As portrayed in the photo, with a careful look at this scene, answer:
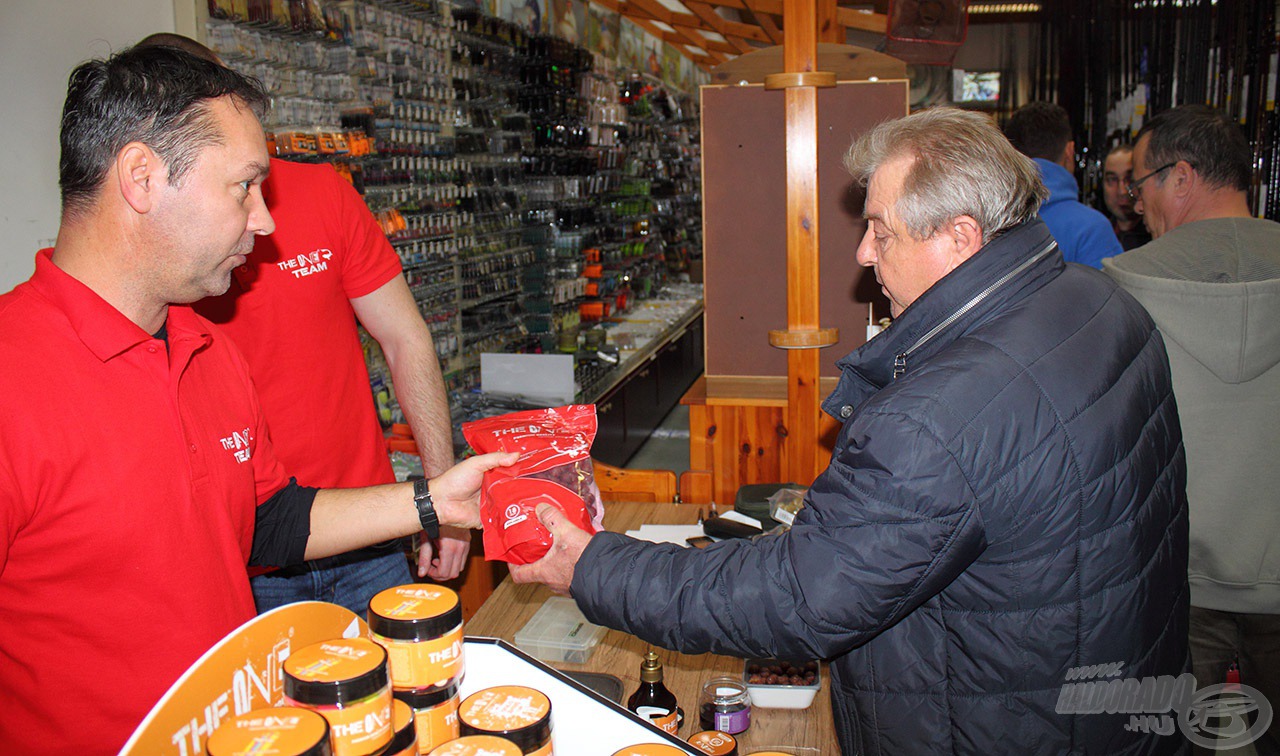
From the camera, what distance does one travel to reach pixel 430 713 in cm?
102

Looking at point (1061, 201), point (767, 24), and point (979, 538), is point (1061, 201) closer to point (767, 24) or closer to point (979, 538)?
point (979, 538)

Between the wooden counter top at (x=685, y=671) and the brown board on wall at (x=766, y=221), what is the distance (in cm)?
181

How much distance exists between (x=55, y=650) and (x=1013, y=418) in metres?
1.48

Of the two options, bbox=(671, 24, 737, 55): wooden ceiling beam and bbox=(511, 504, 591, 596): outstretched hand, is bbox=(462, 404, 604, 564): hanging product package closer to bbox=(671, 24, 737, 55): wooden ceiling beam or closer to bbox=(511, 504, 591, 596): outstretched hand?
bbox=(511, 504, 591, 596): outstretched hand

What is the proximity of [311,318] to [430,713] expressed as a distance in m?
1.63

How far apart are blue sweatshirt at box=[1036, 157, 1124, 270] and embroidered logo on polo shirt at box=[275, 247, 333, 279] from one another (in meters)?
2.84

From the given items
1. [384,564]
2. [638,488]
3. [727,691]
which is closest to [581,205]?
[638,488]

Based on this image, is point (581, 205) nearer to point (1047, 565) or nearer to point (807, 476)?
point (807, 476)

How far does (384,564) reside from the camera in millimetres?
2561

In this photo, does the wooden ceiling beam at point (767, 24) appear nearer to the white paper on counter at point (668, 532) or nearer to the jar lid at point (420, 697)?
the white paper on counter at point (668, 532)

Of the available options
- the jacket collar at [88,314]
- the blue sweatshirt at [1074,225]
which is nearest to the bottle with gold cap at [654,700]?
the jacket collar at [88,314]

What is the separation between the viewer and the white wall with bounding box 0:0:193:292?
8.87ft

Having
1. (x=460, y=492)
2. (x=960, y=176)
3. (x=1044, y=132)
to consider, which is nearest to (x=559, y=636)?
(x=460, y=492)

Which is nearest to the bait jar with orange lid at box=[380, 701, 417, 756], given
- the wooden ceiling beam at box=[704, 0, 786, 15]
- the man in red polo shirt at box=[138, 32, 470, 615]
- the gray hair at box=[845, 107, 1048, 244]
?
the gray hair at box=[845, 107, 1048, 244]
